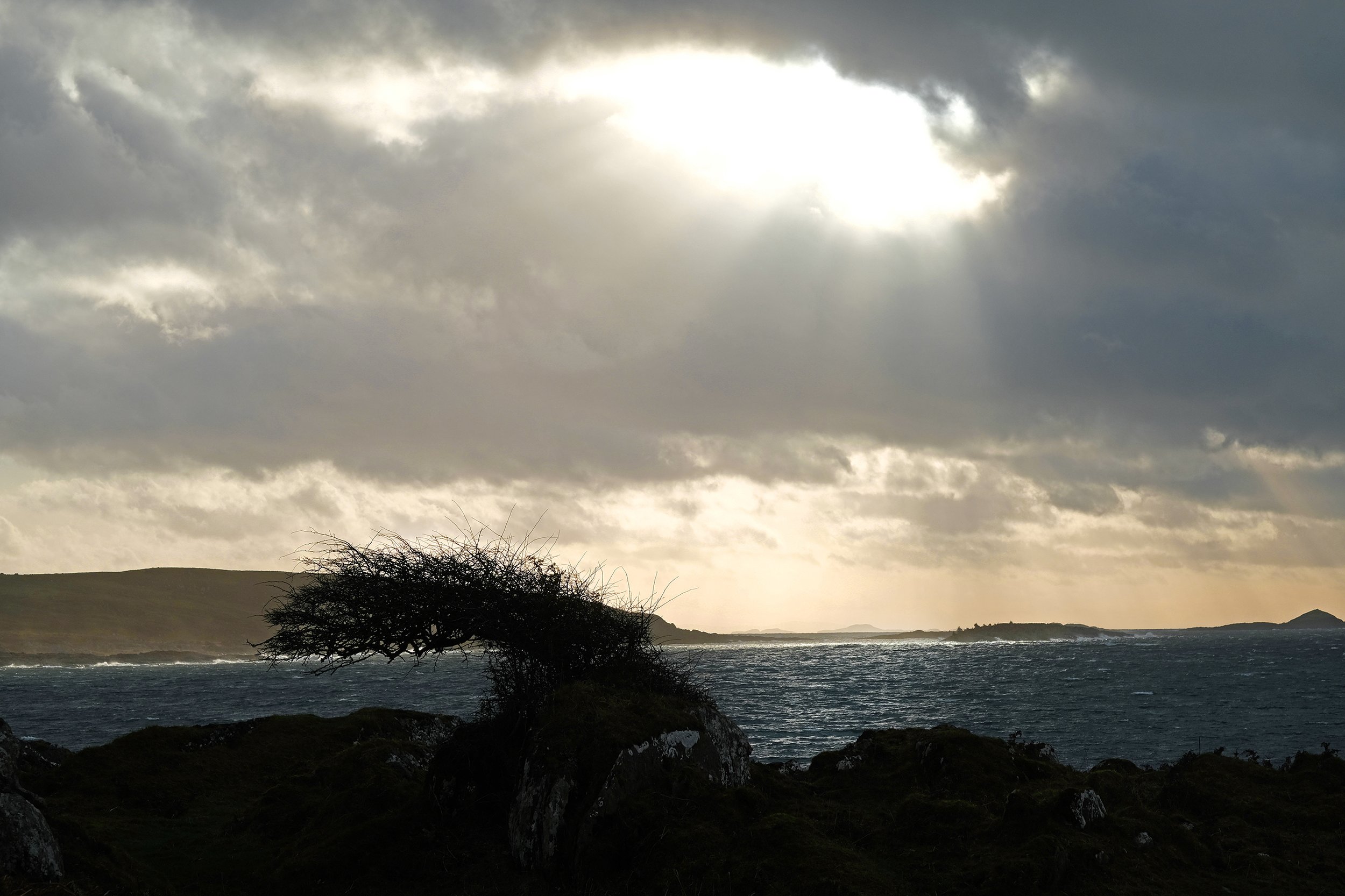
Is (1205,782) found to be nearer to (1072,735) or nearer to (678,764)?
(678,764)

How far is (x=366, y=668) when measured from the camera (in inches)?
6663

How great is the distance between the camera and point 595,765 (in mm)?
15766

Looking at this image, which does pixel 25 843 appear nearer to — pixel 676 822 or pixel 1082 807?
pixel 676 822

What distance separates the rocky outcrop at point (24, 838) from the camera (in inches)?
484

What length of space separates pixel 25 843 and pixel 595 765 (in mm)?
8002

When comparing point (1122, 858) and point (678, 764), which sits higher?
point (678, 764)

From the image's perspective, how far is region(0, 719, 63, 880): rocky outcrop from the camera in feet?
40.3

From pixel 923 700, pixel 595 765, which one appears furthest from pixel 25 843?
pixel 923 700

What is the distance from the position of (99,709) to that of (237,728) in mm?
58119

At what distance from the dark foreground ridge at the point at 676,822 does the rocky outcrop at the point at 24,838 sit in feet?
0.15

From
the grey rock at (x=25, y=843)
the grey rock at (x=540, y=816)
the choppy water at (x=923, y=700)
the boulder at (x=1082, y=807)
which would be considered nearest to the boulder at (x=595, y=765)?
the grey rock at (x=540, y=816)

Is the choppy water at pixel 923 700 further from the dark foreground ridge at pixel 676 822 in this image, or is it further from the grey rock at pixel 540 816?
the grey rock at pixel 540 816

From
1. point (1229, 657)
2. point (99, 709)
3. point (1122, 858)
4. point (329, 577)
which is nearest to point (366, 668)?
point (99, 709)

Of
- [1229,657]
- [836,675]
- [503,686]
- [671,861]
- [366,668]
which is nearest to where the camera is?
[671,861]
